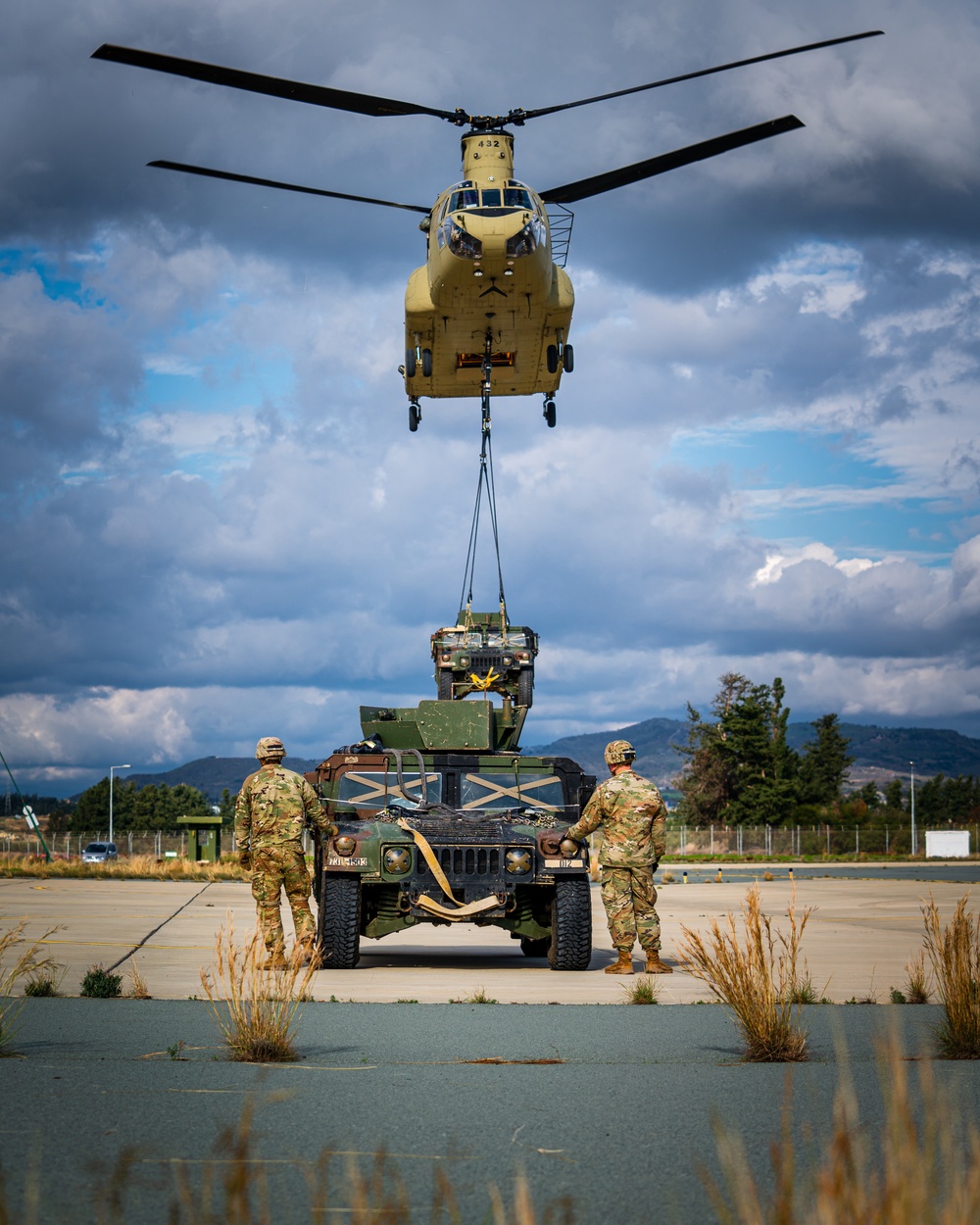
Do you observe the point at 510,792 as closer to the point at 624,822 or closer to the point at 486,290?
the point at 624,822

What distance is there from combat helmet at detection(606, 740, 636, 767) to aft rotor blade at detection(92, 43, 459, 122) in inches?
378

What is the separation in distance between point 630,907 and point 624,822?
667 millimetres

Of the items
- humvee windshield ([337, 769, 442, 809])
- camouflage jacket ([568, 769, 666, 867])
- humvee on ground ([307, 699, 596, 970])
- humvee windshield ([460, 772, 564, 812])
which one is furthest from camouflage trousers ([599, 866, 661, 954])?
humvee windshield ([337, 769, 442, 809])

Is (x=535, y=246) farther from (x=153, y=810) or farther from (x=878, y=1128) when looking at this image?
(x=153, y=810)

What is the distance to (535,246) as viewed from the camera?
1848 cm

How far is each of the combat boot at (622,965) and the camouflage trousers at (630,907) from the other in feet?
0.19

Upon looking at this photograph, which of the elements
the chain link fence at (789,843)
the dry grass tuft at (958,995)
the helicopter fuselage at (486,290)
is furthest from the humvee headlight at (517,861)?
the chain link fence at (789,843)

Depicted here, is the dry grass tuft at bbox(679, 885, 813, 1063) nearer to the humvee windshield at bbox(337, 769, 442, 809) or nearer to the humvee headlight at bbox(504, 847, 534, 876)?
the humvee headlight at bbox(504, 847, 534, 876)

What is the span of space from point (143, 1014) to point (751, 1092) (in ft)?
12.9

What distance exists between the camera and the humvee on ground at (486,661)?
21.7 meters

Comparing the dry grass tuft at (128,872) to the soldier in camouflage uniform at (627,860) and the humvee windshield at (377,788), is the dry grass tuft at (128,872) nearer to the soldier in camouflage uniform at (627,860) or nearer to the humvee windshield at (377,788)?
the humvee windshield at (377,788)

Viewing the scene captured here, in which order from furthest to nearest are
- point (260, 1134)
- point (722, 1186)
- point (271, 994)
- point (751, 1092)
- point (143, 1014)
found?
1. point (143, 1014)
2. point (271, 994)
3. point (751, 1092)
4. point (260, 1134)
5. point (722, 1186)

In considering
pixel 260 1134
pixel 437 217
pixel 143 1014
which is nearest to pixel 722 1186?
pixel 260 1134

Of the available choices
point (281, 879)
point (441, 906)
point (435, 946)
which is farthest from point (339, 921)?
point (435, 946)
